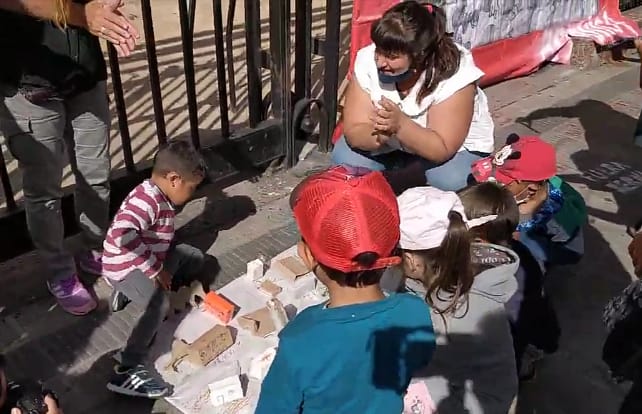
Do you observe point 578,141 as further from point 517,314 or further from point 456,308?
point 456,308

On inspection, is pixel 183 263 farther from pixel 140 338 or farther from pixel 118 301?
pixel 140 338

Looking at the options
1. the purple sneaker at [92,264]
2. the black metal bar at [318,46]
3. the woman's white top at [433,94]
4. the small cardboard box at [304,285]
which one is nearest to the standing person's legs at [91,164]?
the purple sneaker at [92,264]

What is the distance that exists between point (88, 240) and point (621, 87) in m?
4.32

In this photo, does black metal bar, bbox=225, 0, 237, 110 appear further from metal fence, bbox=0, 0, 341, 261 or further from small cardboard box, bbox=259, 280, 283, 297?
small cardboard box, bbox=259, 280, 283, 297

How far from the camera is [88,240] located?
3.03m

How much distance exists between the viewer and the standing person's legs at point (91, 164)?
268cm

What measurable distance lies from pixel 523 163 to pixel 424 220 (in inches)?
32.1

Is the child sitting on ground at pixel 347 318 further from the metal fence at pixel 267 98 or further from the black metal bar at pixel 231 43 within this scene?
the black metal bar at pixel 231 43

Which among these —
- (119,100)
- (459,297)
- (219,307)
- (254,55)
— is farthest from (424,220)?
(254,55)

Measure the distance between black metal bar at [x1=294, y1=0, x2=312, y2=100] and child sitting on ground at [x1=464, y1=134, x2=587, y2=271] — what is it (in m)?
1.54

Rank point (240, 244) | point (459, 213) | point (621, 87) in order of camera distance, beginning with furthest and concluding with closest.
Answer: point (621, 87)
point (240, 244)
point (459, 213)

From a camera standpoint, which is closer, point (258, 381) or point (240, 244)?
point (258, 381)

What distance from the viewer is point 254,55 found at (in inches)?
153

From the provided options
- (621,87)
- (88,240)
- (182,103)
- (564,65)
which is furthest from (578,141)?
(88,240)
